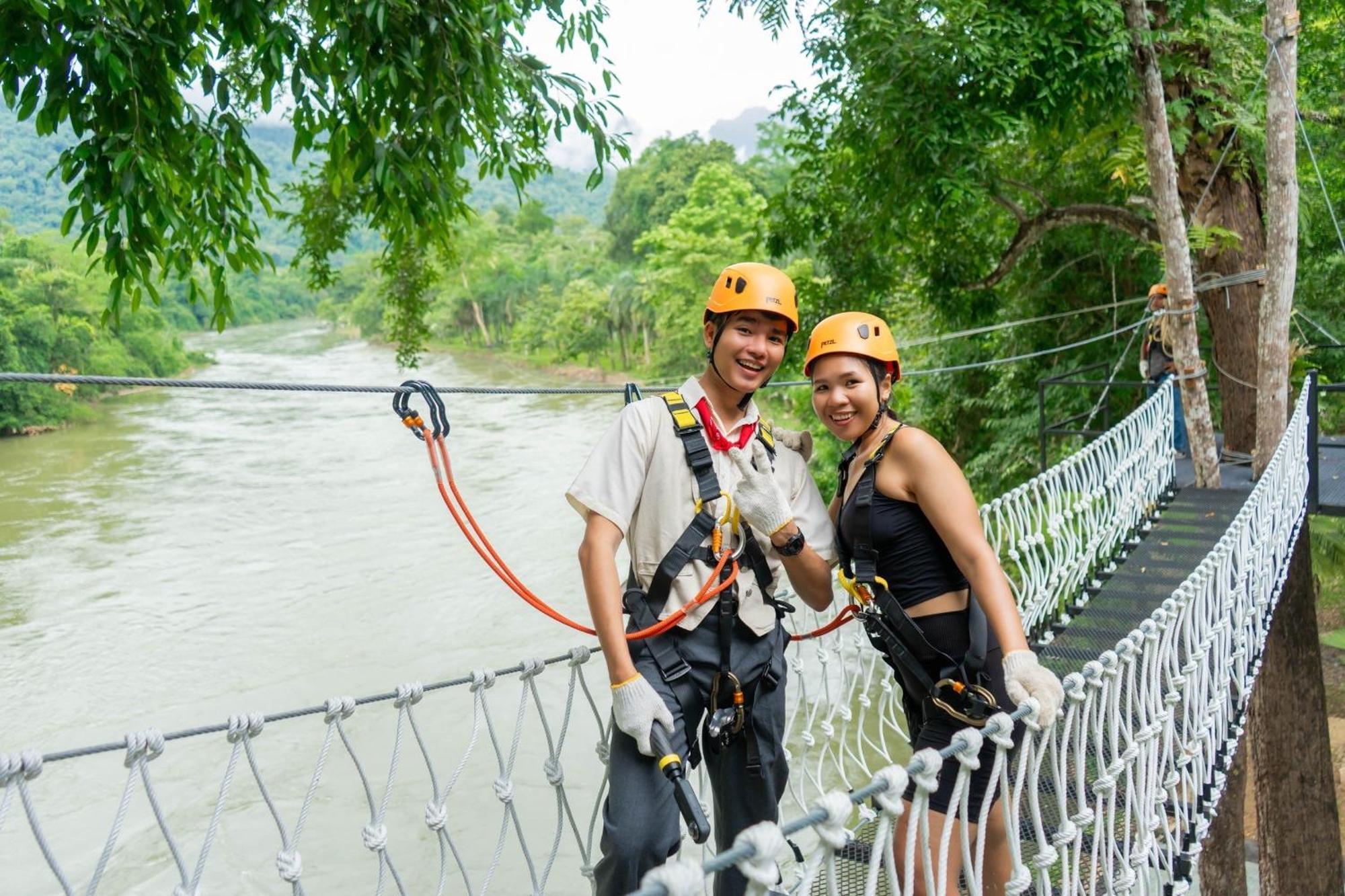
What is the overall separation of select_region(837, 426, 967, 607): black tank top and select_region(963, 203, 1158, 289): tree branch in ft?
19.7

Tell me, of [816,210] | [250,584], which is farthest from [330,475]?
[816,210]

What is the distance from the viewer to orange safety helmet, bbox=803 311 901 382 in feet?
6.09

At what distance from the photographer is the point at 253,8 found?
2.82m

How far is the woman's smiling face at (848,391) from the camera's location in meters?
1.87

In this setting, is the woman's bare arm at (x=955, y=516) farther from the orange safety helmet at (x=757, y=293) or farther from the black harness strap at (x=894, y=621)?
the orange safety helmet at (x=757, y=293)

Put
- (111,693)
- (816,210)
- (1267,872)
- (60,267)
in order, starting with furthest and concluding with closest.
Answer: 1. (60,267)
2. (111,693)
3. (816,210)
4. (1267,872)

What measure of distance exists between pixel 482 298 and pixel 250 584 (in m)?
27.0

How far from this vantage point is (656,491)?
1.75 metres

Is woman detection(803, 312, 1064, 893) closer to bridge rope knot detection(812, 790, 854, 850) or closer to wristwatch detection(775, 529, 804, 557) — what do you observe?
wristwatch detection(775, 529, 804, 557)

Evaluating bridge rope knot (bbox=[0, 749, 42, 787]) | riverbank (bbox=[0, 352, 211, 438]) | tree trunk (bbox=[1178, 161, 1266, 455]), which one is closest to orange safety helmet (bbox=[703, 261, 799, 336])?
bridge rope knot (bbox=[0, 749, 42, 787])

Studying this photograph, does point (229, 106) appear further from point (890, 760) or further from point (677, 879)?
point (677, 879)

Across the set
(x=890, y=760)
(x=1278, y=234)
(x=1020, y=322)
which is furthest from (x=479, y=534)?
(x=1020, y=322)

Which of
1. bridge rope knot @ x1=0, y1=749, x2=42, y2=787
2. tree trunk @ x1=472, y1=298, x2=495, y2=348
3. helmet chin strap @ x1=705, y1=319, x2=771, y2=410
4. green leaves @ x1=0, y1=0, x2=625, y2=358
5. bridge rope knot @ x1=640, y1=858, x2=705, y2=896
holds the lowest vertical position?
bridge rope knot @ x1=0, y1=749, x2=42, y2=787

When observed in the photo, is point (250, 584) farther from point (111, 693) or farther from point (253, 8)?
point (253, 8)
